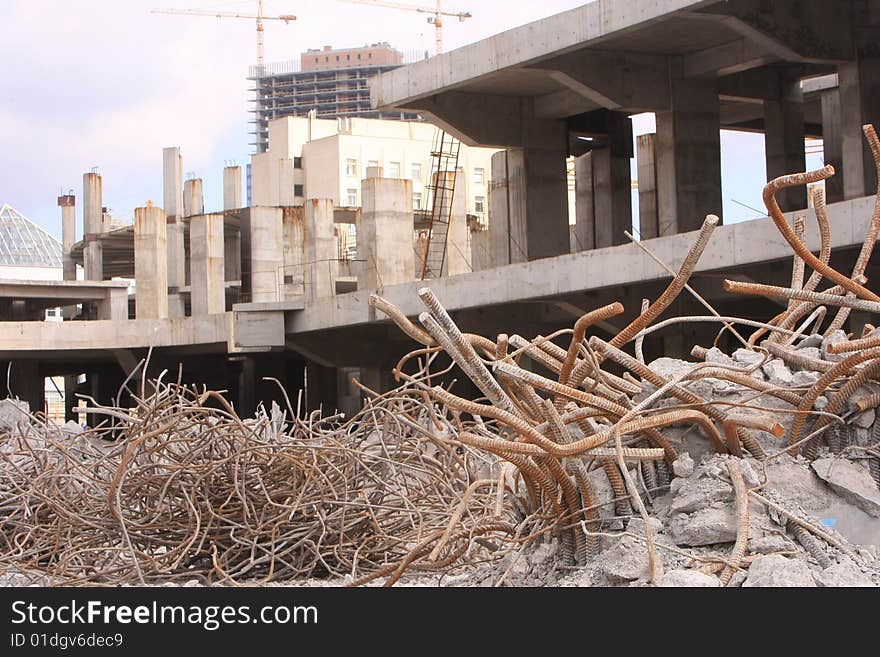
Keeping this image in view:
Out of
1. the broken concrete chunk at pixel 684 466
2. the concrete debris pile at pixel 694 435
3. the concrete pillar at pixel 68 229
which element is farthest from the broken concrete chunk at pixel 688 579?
the concrete pillar at pixel 68 229

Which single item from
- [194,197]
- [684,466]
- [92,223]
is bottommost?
[684,466]

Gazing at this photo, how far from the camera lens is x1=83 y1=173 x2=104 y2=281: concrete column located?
172 feet

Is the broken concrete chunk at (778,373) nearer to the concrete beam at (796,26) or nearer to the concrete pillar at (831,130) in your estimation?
the concrete beam at (796,26)

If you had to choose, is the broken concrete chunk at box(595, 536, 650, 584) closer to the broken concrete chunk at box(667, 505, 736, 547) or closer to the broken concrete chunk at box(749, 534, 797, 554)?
the broken concrete chunk at box(667, 505, 736, 547)

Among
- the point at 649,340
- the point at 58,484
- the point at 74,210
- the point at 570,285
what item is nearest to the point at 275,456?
the point at 58,484

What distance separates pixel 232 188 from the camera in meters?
53.4

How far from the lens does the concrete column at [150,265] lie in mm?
40625

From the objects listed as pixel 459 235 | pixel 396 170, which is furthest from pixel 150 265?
pixel 396 170

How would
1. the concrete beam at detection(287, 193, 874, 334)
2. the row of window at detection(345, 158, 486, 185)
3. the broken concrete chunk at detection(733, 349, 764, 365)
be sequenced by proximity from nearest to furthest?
the broken concrete chunk at detection(733, 349, 764, 365), the concrete beam at detection(287, 193, 874, 334), the row of window at detection(345, 158, 486, 185)

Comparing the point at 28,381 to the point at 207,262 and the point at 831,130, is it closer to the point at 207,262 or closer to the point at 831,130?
the point at 207,262

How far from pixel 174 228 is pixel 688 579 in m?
48.7

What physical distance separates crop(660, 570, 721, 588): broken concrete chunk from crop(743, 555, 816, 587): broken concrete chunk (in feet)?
0.27

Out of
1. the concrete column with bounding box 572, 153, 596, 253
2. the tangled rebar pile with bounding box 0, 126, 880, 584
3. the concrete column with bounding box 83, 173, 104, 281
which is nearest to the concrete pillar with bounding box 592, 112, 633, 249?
the concrete column with bounding box 572, 153, 596, 253
